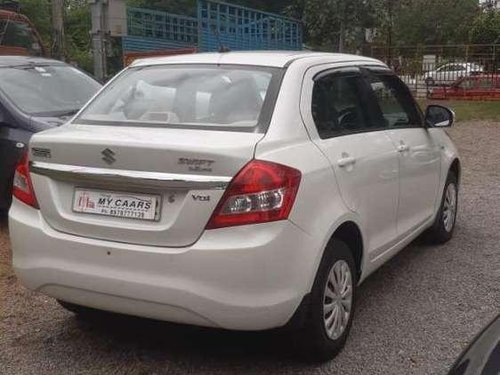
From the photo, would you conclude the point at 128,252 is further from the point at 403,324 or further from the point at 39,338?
the point at 403,324

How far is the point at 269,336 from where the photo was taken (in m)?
3.98

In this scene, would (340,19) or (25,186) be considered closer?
(25,186)

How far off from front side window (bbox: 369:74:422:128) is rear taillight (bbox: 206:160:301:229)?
1.63 meters

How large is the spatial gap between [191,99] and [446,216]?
116 inches

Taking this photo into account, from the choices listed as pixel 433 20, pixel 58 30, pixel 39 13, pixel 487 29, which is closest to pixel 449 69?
pixel 58 30

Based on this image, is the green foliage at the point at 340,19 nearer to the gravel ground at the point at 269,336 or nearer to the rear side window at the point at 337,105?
the gravel ground at the point at 269,336

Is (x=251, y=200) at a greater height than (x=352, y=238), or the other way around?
(x=251, y=200)

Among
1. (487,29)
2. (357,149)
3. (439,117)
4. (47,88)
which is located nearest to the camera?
(357,149)

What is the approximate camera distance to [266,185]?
3.23 m

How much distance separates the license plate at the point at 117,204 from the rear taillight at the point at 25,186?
315 mm

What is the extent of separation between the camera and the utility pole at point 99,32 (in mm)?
10023

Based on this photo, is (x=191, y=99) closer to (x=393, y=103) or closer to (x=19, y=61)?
(x=393, y=103)

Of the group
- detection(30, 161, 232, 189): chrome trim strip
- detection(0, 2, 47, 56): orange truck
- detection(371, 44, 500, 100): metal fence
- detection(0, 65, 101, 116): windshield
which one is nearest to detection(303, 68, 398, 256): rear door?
detection(30, 161, 232, 189): chrome trim strip

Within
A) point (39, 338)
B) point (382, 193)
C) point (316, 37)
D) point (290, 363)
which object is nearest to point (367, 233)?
point (382, 193)
